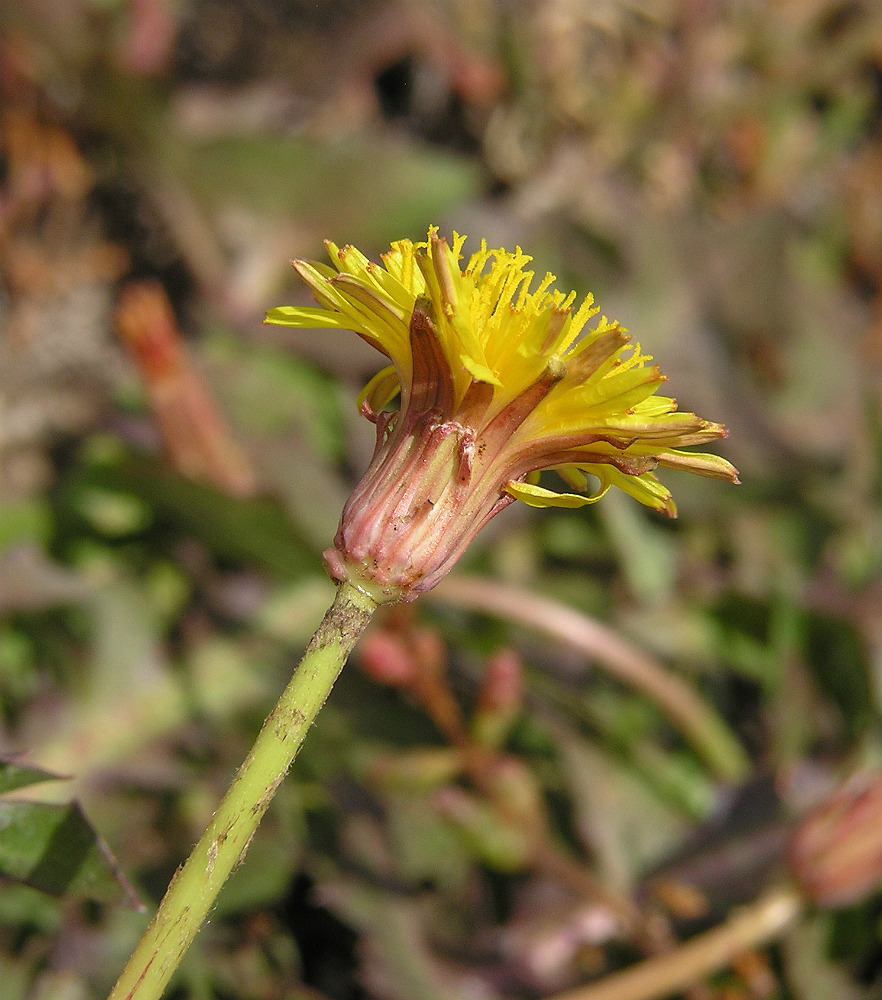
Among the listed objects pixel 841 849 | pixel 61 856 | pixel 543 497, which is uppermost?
pixel 543 497

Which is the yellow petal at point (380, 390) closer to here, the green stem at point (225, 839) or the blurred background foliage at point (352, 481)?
the green stem at point (225, 839)

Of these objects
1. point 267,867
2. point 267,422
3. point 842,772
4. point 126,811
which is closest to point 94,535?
point 267,422

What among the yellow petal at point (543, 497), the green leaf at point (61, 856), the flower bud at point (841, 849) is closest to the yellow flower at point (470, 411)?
the yellow petal at point (543, 497)

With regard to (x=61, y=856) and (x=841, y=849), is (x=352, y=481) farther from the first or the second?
(x=61, y=856)

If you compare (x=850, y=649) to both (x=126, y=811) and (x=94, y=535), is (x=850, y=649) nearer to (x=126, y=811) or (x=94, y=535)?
(x=126, y=811)

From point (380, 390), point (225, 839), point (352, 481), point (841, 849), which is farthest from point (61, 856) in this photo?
point (352, 481)

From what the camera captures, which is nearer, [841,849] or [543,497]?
[543,497]

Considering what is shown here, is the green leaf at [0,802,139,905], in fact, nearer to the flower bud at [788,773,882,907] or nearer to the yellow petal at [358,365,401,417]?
the yellow petal at [358,365,401,417]
